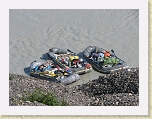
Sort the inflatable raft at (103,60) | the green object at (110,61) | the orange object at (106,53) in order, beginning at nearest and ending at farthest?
the inflatable raft at (103,60) < the green object at (110,61) < the orange object at (106,53)

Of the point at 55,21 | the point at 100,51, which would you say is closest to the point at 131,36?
the point at 100,51

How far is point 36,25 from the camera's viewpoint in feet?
68.2

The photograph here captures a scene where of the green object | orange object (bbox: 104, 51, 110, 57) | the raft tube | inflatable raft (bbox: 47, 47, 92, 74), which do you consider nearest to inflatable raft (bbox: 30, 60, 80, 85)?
the raft tube

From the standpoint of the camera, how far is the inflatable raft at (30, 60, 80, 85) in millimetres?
15608

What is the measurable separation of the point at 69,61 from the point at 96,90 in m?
→ 4.42

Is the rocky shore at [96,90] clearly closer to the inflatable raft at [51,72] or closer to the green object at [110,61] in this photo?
the inflatable raft at [51,72]

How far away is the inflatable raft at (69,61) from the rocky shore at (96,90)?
9.19ft

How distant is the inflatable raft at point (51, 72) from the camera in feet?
51.2

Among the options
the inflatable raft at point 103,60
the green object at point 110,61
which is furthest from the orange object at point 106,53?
the green object at point 110,61

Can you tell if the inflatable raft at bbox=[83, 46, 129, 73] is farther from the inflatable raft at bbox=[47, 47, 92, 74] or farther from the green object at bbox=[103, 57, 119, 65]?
the inflatable raft at bbox=[47, 47, 92, 74]

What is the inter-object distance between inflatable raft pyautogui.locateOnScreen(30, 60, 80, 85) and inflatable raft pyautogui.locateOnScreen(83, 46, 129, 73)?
4.47 feet

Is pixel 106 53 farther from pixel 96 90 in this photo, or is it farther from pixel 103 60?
pixel 96 90

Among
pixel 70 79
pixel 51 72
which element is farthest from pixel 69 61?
pixel 70 79

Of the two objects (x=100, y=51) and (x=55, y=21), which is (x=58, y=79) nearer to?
(x=100, y=51)
